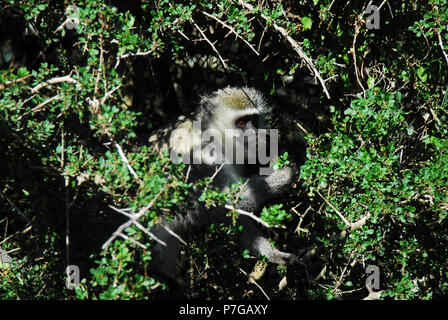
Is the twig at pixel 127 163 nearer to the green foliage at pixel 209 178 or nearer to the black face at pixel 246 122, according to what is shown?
the green foliage at pixel 209 178

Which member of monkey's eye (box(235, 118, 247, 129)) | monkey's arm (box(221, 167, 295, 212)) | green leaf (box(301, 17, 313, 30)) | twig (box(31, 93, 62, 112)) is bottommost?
monkey's arm (box(221, 167, 295, 212))

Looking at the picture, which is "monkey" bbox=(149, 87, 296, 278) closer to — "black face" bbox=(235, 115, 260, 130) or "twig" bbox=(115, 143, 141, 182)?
"black face" bbox=(235, 115, 260, 130)

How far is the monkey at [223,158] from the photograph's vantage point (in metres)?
3.68

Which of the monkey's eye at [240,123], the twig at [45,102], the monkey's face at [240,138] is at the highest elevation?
the twig at [45,102]

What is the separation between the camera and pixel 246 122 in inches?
166

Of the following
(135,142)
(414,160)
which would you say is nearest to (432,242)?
(414,160)

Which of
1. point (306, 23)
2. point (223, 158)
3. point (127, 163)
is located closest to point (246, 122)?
point (223, 158)

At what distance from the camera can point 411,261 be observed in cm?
301

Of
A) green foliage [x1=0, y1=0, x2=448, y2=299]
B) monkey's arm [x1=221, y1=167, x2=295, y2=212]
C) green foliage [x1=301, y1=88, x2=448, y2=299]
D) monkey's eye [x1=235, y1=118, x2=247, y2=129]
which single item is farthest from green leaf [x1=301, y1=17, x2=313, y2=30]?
monkey's arm [x1=221, y1=167, x2=295, y2=212]

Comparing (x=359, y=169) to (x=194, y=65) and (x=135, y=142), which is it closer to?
(x=135, y=142)

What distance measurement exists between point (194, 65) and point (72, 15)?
2.05 metres

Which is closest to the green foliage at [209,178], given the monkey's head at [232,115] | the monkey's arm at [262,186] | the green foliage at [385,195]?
the green foliage at [385,195]

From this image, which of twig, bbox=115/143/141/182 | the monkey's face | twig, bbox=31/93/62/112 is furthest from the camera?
the monkey's face

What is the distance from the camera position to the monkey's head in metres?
4.12
